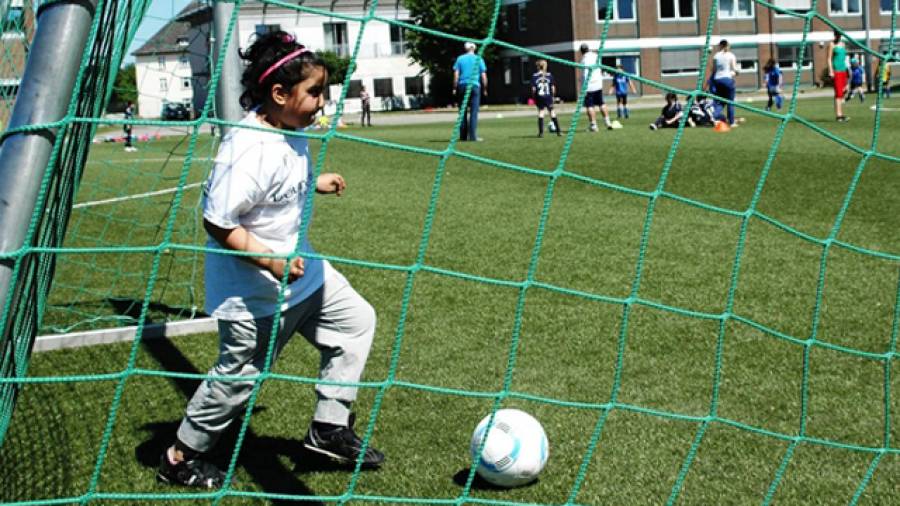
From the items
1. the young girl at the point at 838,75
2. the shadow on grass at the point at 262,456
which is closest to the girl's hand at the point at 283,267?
the shadow on grass at the point at 262,456

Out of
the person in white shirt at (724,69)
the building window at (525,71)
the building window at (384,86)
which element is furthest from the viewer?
the building window at (384,86)

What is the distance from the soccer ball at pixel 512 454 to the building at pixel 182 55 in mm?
2113

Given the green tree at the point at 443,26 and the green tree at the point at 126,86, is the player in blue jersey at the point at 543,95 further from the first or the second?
the green tree at the point at 443,26

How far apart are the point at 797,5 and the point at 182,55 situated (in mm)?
2975

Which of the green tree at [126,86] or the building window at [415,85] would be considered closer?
the green tree at [126,86]

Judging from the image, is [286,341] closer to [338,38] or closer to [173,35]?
[173,35]

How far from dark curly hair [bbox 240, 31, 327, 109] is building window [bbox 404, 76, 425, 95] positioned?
47605 millimetres

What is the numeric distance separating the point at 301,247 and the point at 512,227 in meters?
5.06

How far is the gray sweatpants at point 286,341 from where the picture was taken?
3.04 metres

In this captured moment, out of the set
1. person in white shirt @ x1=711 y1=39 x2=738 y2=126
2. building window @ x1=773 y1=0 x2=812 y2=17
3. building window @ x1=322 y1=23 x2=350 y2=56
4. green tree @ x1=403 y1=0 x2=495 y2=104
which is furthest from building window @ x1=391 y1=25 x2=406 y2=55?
building window @ x1=773 y1=0 x2=812 y2=17

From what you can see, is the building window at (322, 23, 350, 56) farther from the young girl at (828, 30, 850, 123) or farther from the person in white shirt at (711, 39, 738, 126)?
the young girl at (828, 30, 850, 123)

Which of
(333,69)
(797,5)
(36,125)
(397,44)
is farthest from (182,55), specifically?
(397,44)

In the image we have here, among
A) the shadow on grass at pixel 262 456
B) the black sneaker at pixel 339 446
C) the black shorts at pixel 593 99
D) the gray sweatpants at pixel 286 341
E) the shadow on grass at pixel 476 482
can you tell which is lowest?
the shadow on grass at pixel 476 482

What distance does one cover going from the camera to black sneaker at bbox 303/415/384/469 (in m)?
3.18
